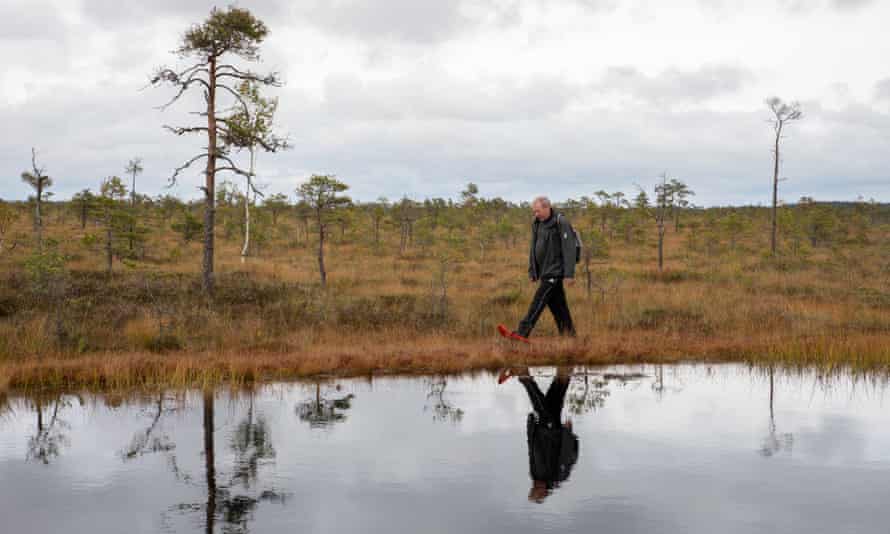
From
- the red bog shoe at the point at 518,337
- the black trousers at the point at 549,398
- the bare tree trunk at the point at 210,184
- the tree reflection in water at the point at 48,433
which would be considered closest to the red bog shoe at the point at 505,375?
the black trousers at the point at 549,398

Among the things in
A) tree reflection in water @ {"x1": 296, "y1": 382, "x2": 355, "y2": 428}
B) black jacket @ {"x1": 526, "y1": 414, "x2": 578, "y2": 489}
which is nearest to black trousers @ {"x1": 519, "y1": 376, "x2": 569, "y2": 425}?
black jacket @ {"x1": 526, "y1": 414, "x2": 578, "y2": 489}

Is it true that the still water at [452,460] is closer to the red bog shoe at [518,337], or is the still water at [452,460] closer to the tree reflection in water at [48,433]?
the tree reflection in water at [48,433]

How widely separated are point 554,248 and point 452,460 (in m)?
5.70

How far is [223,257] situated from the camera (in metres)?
36.3

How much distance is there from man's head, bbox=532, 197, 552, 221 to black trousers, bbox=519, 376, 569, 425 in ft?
9.06

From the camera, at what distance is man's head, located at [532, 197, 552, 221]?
35.0 feet

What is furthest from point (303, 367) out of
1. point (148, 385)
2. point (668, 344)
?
point (668, 344)

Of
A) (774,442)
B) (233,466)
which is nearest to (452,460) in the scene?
(233,466)

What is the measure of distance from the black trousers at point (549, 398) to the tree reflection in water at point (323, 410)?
6.46ft

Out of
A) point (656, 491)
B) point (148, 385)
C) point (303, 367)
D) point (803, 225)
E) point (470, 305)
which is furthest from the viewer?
point (803, 225)

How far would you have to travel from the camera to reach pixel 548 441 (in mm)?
6168

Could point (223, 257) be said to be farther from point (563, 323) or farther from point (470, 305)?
A: point (563, 323)

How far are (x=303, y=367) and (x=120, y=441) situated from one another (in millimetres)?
3339

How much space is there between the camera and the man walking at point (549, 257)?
34.9 ft
